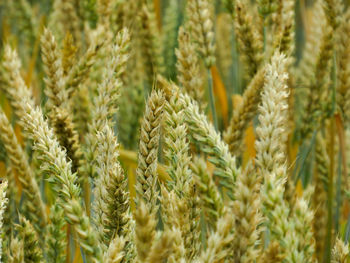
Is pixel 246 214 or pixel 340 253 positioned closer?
pixel 246 214

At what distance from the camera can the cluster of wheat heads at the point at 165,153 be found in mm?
616

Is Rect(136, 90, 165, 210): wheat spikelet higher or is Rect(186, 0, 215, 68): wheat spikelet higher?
Rect(186, 0, 215, 68): wheat spikelet

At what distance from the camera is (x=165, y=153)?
2.84 ft

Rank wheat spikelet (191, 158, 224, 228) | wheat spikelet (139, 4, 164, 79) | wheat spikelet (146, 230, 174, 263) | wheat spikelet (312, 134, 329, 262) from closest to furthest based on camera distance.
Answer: wheat spikelet (146, 230, 174, 263)
wheat spikelet (191, 158, 224, 228)
wheat spikelet (312, 134, 329, 262)
wheat spikelet (139, 4, 164, 79)

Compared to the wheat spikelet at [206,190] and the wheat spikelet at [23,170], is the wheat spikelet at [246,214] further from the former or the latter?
the wheat spikelet at [23,170]

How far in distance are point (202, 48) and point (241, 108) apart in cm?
24

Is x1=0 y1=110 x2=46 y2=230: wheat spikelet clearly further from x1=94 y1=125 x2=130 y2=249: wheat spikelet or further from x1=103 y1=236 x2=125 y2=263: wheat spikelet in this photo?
x1=103 y1=236 x2=125 y2=263: wheat spikelet

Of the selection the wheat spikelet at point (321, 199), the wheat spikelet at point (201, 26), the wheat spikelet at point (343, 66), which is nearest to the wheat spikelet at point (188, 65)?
the wheat spikelet at point (201, 26)

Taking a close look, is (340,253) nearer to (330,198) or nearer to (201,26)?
(330,198)

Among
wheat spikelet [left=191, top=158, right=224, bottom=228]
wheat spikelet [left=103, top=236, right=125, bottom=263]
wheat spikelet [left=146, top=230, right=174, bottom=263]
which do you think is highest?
wheat spikelet [left=191, top=158, right=224, bottom=228]

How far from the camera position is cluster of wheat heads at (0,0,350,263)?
0.62m

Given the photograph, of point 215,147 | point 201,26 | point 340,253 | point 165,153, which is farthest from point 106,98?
point 340,253

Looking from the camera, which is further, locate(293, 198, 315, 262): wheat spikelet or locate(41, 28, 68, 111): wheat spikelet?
locate(41, 28, 68, 111): wheat spikelet

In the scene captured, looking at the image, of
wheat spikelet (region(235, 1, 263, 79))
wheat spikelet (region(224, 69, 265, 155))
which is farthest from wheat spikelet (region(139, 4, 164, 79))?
wheat spikelet (region(224, 69, 265, 155))
